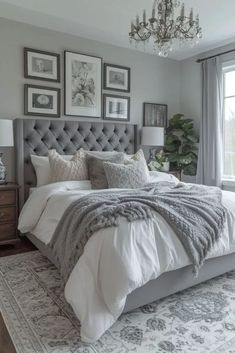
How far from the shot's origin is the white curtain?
4363 millimetres

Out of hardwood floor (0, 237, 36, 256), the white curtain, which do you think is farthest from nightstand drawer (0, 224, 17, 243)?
the white curtain

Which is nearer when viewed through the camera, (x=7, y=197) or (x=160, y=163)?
(x=7, y=197)

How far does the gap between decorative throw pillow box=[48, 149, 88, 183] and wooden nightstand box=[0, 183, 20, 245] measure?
468 mm

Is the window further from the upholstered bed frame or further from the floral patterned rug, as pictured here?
the floral patterned rug

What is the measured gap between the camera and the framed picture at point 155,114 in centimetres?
480

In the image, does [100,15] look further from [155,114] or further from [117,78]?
[155,114]

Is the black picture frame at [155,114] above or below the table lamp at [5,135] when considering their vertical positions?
above

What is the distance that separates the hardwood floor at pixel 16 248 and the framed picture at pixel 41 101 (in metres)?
1.67

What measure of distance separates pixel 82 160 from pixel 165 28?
1.75 metres

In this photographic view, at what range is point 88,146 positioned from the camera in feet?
13.4

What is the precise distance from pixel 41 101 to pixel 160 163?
2.04m

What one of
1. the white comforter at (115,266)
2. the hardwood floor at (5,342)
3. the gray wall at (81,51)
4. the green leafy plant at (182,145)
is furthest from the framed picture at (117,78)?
the hardwood floor at (5,342)

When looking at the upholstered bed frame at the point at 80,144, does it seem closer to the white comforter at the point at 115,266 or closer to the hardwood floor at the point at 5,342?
the white comforter at the point at 115,266

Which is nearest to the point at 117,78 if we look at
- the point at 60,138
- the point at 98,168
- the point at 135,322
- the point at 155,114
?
the point at 155,114
